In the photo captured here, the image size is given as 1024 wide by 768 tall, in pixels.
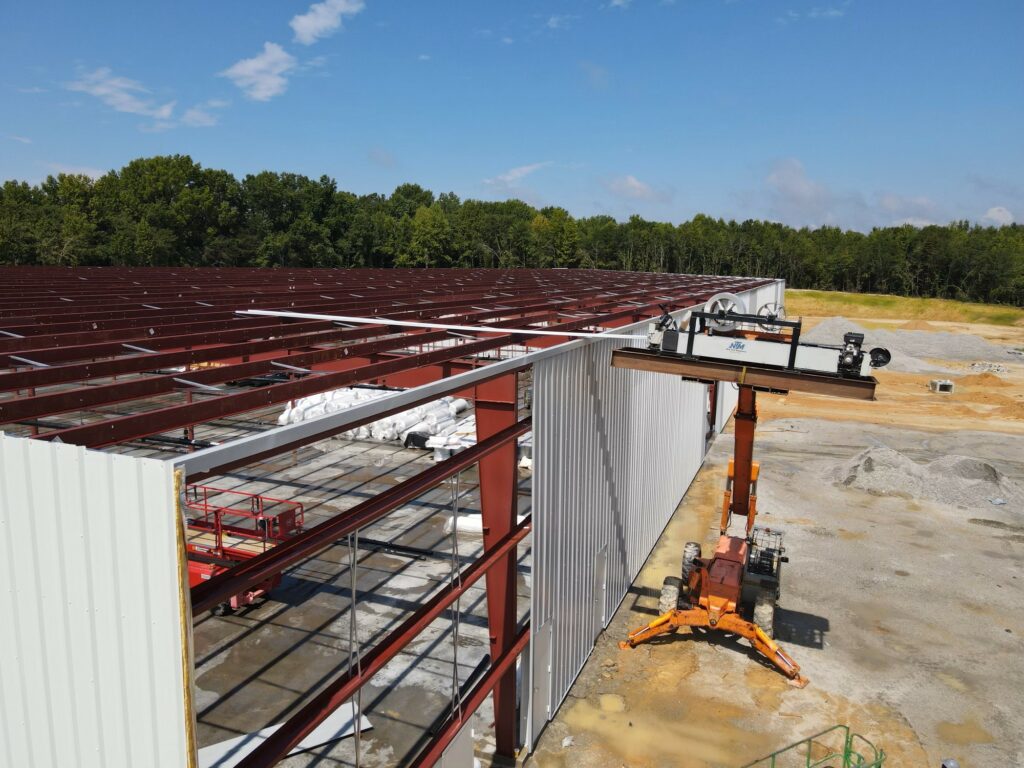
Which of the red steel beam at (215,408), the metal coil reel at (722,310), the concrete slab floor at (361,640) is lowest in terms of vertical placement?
the concrete slab floor at (361,640)

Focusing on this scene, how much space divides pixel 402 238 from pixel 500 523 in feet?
281

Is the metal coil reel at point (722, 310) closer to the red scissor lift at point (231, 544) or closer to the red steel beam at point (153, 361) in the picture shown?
the red steel beam at point (153, 361)

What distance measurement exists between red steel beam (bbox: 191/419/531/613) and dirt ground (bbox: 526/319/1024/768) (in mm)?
5145

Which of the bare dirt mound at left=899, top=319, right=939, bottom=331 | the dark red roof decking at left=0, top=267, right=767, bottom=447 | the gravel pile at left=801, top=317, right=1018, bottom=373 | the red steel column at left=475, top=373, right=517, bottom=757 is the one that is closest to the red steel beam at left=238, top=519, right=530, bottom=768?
the red steel column at left=475, top=373, right=517, bottom=757

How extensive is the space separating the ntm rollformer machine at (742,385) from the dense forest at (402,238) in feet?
195

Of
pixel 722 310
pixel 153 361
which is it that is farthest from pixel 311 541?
pixel 722 310

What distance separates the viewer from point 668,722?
429 inches

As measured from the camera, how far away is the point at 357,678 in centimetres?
612

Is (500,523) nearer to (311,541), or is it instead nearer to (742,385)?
(742,385)

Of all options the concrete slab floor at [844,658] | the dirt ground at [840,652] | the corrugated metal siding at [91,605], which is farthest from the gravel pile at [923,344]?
the corrugated metal siding at [91,605]

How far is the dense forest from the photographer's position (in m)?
67.1

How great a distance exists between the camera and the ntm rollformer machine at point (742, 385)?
916cm

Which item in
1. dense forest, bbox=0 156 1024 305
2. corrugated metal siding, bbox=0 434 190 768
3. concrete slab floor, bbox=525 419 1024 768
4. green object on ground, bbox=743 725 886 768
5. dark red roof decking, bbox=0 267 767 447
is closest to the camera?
corrugated metal siding, bbox=0 434 190 768

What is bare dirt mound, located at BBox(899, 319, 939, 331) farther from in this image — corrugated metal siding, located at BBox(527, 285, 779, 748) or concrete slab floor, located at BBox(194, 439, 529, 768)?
concrete slab floor, located at BBox(194, 439, 529, 768)
